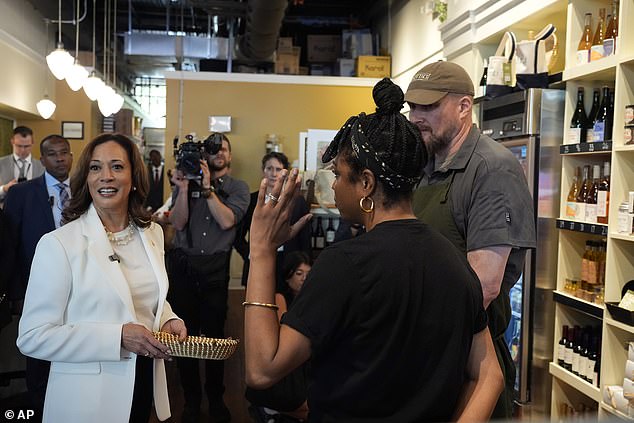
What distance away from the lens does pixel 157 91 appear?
58.4 ft

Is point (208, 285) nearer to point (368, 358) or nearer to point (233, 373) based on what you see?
point (233, 373)

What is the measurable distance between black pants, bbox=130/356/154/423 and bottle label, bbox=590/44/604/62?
2.48 metres

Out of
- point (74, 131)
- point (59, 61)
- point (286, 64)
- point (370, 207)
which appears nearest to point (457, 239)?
point (370, 207)

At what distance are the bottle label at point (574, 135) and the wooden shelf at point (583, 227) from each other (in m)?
0.40

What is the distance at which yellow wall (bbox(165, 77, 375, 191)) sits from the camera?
8.34 metres

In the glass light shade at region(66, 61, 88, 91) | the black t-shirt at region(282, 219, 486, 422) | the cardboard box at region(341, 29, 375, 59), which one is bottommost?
the black t-shirt at region(282, 219, 486, 422)

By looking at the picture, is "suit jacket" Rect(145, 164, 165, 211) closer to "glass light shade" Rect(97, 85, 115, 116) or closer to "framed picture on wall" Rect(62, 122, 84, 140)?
"framed picture on wall" Rect(62, 122, 84, 140)

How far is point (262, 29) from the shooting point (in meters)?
7.70

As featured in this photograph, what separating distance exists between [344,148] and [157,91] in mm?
17231

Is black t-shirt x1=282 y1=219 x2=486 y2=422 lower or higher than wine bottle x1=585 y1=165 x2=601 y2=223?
lower

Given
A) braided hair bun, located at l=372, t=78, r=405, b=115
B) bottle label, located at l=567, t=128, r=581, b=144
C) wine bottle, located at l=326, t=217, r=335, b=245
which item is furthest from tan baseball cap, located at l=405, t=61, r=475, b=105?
wine bottle, located at l=326, t=217, r=335, b=245

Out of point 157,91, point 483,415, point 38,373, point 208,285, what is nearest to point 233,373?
point 208,285

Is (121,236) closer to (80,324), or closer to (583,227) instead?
(80,324)

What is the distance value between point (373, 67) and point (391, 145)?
7.40m
